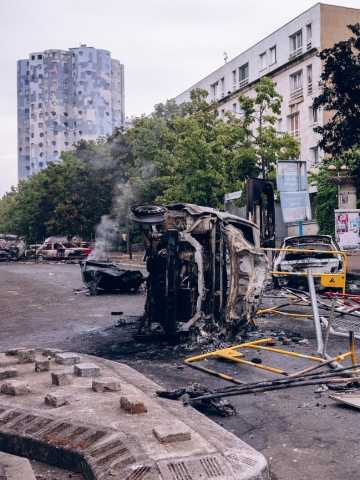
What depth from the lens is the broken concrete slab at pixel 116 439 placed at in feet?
12.8

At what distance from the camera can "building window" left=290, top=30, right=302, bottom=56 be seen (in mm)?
40781

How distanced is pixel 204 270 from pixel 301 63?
34.6 meters

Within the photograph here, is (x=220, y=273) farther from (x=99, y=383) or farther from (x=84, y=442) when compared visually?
(x=84, y=442)

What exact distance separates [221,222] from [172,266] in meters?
1.09

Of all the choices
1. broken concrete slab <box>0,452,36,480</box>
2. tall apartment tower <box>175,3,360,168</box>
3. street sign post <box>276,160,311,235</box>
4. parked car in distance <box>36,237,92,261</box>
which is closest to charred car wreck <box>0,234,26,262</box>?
parked car in distance <box>36,237,92,261</box>

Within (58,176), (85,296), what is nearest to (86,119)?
(58,176)

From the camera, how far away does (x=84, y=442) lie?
4.44m

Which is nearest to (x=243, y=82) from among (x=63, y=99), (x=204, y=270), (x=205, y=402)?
(x=204, y=270)

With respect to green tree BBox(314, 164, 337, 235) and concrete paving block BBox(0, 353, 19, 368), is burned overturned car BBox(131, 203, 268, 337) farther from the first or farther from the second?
green tree BBox(314, 164, 337, 235)

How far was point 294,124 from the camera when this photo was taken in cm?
4172

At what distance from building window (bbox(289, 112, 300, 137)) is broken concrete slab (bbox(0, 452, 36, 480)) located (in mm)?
39041

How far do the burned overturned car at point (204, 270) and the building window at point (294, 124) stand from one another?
3323 centimetres

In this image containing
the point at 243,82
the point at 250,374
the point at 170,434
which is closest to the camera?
the point at 170,434

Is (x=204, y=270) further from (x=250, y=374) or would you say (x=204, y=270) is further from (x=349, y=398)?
(x=349, y=398)
